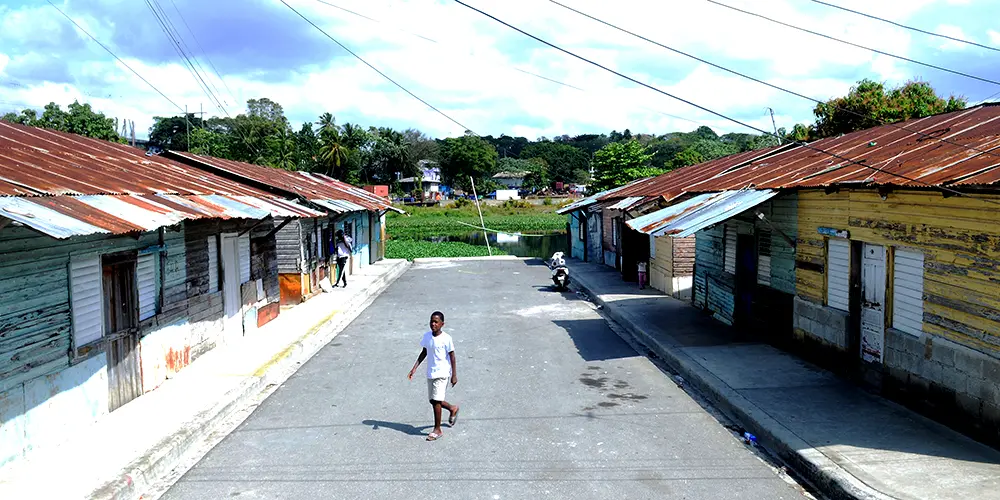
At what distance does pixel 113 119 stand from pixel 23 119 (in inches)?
283

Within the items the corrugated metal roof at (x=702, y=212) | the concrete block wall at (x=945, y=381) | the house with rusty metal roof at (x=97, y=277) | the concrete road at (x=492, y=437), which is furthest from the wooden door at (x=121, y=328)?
the concrete block wall at (x=945, y=381)

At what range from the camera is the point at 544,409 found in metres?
8.82

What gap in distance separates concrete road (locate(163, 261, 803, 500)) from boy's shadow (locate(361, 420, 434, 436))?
0.9 inches

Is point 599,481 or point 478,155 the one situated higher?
point 478,155

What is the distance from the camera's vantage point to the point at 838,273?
995 centimetres

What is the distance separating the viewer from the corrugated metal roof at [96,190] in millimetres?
6074

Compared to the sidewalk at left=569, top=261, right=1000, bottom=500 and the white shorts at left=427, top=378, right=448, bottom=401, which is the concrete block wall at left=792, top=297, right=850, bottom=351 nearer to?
the sidewalk at left=569, top=261, right=1000, bottom=500

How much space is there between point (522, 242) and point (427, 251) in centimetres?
1531

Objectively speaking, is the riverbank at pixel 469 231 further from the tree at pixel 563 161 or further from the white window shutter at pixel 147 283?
the tree at pixel 563 161

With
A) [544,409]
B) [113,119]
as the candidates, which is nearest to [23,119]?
Result: [113,119]

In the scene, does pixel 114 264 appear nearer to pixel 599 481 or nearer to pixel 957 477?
pixel 599 481

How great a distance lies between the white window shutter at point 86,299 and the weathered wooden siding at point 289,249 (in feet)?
31.9

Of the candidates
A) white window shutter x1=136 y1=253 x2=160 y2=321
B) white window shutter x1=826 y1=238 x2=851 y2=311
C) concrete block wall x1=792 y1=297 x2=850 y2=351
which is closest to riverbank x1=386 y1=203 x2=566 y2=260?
white window shutter x1=136 y1=253 x2=160 y2=321

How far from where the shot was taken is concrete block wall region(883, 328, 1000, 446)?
22.7ft
